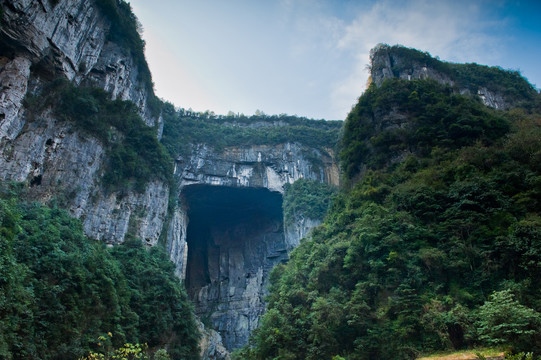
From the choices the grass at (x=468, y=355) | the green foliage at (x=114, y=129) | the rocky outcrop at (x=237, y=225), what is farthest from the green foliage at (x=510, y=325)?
the rocky outcrop at (x=237, y=225)

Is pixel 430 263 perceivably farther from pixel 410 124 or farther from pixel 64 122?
pixel 64 122

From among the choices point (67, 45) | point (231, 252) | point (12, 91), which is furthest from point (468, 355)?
point (231, 252)

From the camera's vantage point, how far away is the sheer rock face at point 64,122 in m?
14.6

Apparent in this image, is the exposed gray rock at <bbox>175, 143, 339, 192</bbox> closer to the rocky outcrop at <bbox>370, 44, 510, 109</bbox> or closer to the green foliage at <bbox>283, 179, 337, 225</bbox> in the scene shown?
the green foliage at <bbox>283, 179, 337, 225</bbox>

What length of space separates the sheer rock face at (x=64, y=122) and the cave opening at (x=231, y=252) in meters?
11.7

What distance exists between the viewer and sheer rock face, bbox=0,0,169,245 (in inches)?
573

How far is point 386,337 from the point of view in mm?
10648

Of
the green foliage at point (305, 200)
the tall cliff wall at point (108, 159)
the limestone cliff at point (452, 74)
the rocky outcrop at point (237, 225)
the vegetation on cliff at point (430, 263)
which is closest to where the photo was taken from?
the vegetation on cliff at point (430, 263)

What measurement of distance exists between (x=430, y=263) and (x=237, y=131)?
89.0ft

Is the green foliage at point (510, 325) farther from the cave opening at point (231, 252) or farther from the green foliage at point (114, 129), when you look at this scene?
the cave opening at point (231, 252)

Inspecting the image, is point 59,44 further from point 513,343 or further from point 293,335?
point 513,343

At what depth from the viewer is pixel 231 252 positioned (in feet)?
119

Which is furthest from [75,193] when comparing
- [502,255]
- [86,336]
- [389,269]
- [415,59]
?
[415,59]

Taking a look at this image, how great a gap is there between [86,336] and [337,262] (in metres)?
8.91
